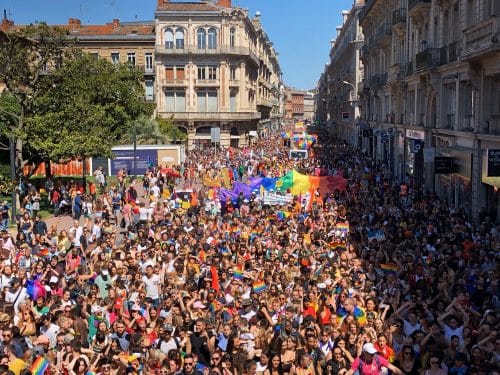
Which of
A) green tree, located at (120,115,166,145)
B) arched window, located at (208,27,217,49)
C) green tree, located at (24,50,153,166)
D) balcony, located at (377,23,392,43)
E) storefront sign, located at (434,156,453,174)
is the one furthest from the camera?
arched window, located at (208,27,217,49)

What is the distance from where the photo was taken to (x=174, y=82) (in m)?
69.8

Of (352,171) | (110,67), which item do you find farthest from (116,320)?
(110,67)

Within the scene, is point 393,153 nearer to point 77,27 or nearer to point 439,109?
point 439,109

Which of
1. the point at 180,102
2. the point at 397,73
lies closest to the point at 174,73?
the point at 180,102

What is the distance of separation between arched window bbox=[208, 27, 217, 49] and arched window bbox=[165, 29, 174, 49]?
373 cm

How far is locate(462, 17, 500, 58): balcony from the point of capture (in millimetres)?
21422

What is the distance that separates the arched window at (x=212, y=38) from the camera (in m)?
69.7

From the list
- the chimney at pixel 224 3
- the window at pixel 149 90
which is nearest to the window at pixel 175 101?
the window at pixel 149 90

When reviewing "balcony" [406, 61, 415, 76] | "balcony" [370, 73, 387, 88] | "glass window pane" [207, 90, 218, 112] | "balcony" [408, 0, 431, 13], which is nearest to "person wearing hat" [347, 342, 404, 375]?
"balcony" [408, 0, 431, 13]

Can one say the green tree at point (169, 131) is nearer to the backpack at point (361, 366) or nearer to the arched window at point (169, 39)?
the arched window at point (169, 39)

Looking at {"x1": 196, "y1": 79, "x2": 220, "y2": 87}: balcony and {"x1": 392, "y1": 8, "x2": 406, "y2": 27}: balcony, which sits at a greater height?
{"x1": 392, "y1": 8, "x2": 406, "y2": 27}: balcony

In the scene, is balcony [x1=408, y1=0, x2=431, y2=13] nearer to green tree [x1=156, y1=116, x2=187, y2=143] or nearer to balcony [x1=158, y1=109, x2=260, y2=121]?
green tree [x1=156, y1=116, x2=187, y2=143]

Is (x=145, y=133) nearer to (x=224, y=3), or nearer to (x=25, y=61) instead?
(x=25, y=61)

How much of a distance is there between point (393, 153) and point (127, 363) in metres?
37.9
